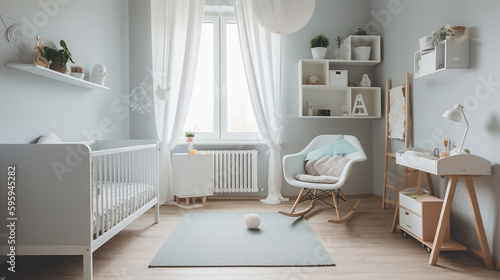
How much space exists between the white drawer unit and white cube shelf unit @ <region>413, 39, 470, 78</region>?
0.94m

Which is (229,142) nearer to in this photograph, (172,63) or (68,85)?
(172,63)

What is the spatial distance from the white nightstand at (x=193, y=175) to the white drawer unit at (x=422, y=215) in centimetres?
198

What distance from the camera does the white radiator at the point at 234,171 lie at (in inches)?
139

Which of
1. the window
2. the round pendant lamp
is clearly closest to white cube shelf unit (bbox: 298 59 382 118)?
the window

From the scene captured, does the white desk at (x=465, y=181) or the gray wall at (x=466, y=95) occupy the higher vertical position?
the gray wall at (x=466, y=95)

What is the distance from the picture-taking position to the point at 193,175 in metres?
3.28

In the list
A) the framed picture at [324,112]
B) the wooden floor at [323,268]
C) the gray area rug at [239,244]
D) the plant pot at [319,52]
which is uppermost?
the plant pot at [319,52]

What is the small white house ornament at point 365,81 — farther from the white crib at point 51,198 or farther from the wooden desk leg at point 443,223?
the white crib at point 51,198

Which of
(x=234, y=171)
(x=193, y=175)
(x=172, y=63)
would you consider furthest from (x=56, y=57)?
(x=234, y=171)

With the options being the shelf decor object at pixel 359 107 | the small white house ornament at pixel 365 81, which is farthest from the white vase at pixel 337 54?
the shelf decor object at pixel 359 107

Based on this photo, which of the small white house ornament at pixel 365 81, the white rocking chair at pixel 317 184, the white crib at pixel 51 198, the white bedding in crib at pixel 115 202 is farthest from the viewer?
the small white house ornament at pixel 365 81

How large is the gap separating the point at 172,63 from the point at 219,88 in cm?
63

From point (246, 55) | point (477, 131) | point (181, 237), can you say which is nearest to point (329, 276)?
point (181, 237)

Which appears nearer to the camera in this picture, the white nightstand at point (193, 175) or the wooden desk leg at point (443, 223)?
the wooden desk leg at point (443, 223)
